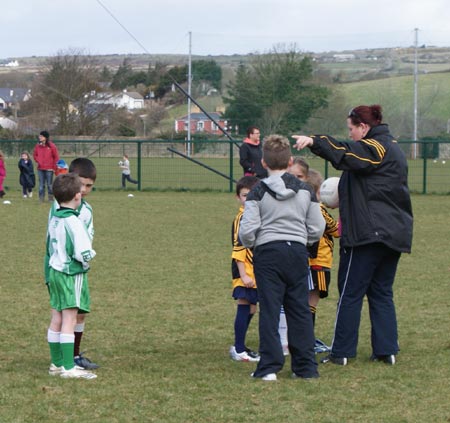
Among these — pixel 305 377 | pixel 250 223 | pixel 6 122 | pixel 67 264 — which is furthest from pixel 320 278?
pixel 6 122

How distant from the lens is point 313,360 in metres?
6.00

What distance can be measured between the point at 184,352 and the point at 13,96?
248 ft

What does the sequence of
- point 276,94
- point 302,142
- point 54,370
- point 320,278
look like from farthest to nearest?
point 276,94 → point 320,278 → point 54,370 → point 302,142

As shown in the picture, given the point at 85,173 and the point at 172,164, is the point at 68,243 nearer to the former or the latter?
the point at 85,173

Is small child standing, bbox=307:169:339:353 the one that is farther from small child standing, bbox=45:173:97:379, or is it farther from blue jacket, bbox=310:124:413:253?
small child standing, bbox=45:173:97:379

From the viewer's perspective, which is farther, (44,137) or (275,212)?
(44,137)

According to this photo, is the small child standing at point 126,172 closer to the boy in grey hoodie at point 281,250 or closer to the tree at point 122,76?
the boy in grey hoodie at point 281,250

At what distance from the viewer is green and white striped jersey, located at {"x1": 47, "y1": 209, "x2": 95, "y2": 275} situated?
232 inches

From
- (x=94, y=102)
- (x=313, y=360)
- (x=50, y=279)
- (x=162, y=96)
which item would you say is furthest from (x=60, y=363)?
(x=162, y=96)

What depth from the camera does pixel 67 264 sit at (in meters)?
5.94

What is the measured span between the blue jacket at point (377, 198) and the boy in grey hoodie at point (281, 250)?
425mm

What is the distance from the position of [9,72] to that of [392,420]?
8948 centimetres

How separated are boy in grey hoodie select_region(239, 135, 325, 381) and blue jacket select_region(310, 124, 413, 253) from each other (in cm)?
42

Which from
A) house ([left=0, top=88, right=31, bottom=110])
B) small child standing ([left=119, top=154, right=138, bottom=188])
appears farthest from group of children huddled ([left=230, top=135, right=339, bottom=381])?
house ([left=0, top=88, right=31, bottom=110])
